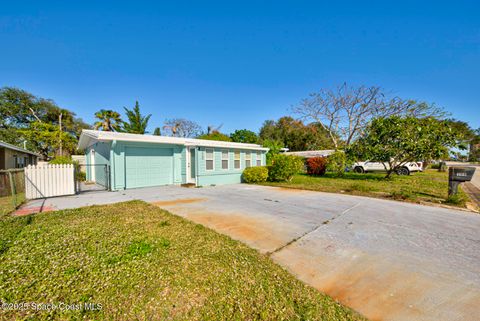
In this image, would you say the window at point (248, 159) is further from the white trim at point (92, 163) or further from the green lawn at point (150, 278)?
the white trim at point (92, 163)

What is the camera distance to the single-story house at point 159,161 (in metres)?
9.25

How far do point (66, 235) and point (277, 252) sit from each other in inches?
158

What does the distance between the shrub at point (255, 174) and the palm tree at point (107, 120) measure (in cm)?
2188

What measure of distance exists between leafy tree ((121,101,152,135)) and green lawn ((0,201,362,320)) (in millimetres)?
25029

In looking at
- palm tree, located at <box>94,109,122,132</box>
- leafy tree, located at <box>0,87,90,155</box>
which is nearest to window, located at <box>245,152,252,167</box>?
palm tree, located at <box>94,109,122,132</box>

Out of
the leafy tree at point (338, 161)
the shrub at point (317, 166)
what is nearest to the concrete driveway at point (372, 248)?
the leafy tree at point (338, 161)

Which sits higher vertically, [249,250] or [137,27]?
[137,27]

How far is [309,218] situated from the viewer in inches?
203

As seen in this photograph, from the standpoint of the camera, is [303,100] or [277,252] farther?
[303,100]

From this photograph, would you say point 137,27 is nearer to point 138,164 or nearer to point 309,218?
point 138,164

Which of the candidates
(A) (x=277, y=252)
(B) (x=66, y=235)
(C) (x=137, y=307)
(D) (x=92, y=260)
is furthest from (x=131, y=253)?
(A) (x=277, y=252)

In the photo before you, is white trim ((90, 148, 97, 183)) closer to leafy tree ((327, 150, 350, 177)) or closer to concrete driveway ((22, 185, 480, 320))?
concrete driveway ((22, 185, 480, 320))

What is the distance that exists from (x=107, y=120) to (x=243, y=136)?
19.6 meters

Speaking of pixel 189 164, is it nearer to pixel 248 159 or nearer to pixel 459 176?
pixel 248 159
